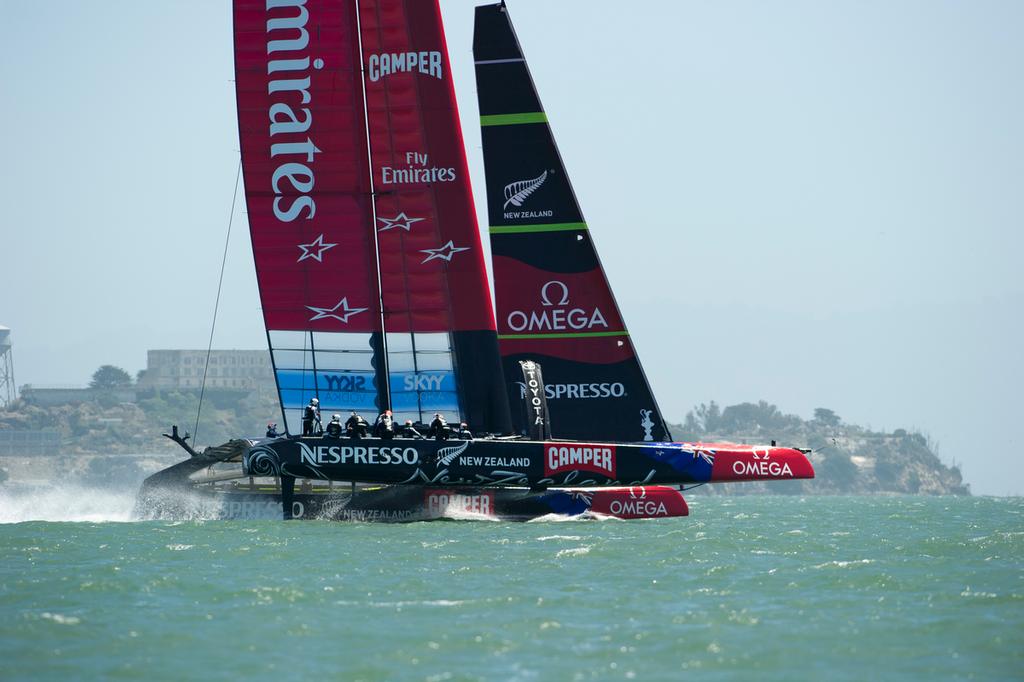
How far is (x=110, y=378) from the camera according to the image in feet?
597

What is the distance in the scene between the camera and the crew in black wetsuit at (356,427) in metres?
24.0

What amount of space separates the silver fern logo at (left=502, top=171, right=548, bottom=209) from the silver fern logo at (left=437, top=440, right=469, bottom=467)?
444 cm

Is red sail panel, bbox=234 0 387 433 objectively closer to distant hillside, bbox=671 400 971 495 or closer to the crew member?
the crew member

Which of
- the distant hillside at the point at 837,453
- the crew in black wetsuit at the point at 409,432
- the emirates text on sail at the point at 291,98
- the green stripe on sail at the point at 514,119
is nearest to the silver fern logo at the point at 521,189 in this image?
the green stripe on sail at the point at 514,119

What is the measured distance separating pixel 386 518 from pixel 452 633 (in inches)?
444

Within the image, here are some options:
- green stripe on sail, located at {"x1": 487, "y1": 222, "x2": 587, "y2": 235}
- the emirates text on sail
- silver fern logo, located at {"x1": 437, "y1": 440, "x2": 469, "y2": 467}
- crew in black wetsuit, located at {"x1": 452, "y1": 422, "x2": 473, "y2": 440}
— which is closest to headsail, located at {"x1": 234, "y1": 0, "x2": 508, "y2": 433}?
A: the emirates text on sail

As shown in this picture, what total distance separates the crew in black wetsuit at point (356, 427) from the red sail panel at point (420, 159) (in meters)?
2.35

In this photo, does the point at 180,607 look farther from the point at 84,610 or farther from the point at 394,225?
the point at 394,225

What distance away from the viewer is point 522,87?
2527cm

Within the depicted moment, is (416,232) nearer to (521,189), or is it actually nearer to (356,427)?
(521,189)

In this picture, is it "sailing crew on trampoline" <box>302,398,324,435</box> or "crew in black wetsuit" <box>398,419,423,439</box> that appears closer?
"crew in black wetsuit" <box>398,419,423,439</box>

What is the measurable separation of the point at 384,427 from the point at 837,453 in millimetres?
130262

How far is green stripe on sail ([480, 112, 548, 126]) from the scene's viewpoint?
25.2 m

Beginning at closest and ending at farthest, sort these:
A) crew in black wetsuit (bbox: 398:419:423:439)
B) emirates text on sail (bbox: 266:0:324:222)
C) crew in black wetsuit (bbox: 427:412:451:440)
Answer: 1. crew in black wetsuit (bbox: 427:412:451:440)
2. crew in black wetsuit (bbox: 398:419:423:439)
3. emirates text on sail (bbox: 266:0:324:222)
